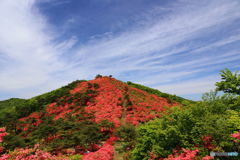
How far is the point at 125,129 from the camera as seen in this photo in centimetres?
1287

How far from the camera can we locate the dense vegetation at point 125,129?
758 centimetres

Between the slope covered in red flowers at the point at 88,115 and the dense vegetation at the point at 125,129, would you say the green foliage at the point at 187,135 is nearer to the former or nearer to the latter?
the dense vegetation at the point at 125,129

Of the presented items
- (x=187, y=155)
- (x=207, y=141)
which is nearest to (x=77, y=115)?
(x=187, y=155)

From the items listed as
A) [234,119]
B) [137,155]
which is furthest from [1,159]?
[234,119]

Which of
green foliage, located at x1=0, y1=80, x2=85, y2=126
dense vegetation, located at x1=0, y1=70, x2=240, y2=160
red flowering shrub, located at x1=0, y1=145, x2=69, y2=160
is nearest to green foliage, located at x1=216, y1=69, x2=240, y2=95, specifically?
dense vegetation, located at x1=0, y1=70, x2=240, y2=160

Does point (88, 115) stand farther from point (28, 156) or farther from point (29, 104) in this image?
point (29, 104)

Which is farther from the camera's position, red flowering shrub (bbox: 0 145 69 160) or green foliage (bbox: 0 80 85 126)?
green foliage (bbox: 0 80 85 126)

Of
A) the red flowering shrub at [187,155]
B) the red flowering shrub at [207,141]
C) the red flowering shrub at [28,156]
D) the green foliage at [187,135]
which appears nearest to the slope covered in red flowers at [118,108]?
the red flowering shrub at [28,156]

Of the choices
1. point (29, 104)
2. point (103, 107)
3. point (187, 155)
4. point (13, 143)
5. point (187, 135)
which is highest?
point (29, 104)

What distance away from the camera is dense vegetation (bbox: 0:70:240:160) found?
24.9 ft

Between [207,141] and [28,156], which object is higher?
[207,141]

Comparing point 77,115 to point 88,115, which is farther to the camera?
point 77,115

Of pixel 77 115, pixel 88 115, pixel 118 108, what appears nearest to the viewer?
pixel 88 115

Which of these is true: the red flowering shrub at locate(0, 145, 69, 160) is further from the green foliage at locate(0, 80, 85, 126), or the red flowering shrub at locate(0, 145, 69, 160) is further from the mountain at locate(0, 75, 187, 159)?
the green foliage at locate(0, 80, 85, 126)
